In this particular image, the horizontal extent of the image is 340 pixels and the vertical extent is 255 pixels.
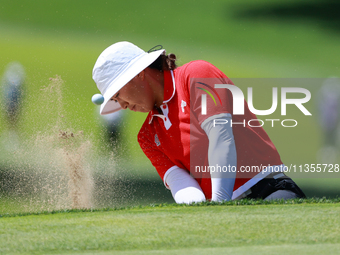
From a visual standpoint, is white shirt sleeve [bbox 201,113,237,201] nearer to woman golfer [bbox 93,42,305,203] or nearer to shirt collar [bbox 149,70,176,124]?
woman golfer [bbox 93,42,305,203]

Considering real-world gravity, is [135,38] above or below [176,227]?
above

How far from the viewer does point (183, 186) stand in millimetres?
2062

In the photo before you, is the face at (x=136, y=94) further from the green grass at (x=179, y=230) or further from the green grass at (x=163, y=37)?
the green grass at (x=163, y=37)

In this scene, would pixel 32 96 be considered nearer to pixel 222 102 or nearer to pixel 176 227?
pixel 222 102

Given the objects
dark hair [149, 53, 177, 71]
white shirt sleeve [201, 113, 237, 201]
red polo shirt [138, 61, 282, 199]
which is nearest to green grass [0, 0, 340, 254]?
white shirt sleeve [201, 113, 237, 201]

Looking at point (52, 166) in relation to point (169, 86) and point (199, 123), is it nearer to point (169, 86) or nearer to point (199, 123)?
point (169, 86)

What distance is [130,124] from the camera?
4949 millimetres

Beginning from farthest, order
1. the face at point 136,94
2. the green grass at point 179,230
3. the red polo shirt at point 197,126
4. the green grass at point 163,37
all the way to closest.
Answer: the green grass at point 163,37
the face at point 136,94
the red polo shirt at point 197,126
the green grass at point 179,230

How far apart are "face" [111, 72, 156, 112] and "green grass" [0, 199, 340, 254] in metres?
0.53

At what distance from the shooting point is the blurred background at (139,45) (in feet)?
13.8

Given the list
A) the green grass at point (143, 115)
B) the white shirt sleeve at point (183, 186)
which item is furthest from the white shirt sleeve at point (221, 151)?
the white shirt sleeve at point (183, 186)

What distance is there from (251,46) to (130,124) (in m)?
2.90

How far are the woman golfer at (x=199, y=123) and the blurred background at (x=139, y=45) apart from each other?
3.83 feet

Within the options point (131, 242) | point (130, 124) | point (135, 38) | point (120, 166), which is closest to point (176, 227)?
point (131, 242)
